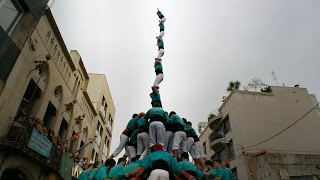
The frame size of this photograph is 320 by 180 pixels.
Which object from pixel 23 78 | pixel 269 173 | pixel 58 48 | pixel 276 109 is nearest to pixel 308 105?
pixel 276 109

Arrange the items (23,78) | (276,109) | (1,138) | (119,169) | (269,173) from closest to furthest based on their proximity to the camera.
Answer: (119,169) → (1,138) → (23,78) → (269,173) → (276,109)

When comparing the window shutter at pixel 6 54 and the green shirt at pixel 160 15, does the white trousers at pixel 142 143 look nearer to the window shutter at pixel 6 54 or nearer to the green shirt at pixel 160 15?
the window shutter at pixel 6 54

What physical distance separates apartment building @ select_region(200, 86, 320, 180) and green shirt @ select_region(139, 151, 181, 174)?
16.8 meters

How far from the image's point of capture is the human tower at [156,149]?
20.0 feet

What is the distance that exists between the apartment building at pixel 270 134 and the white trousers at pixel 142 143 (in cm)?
1468

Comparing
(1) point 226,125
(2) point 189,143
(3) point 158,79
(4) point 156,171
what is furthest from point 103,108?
(4) point 156,171

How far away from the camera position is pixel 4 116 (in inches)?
491

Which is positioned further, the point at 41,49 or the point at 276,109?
the point at 276,109

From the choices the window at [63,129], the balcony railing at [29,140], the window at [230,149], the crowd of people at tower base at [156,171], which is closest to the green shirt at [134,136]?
the crowd of people at tower base at [156,171]

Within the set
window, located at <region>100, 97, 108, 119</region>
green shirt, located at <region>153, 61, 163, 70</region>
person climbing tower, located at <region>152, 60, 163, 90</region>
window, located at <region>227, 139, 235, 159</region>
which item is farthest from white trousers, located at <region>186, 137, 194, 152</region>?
window, located at <region>100, 97, 108, 119</region>

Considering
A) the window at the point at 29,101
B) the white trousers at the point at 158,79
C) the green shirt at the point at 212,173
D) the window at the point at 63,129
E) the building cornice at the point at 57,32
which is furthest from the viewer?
the window at the point at 63,129

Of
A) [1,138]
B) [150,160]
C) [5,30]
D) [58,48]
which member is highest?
[58,48]

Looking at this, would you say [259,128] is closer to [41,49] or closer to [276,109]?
[276,109]

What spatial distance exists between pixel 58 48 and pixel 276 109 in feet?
74.9
